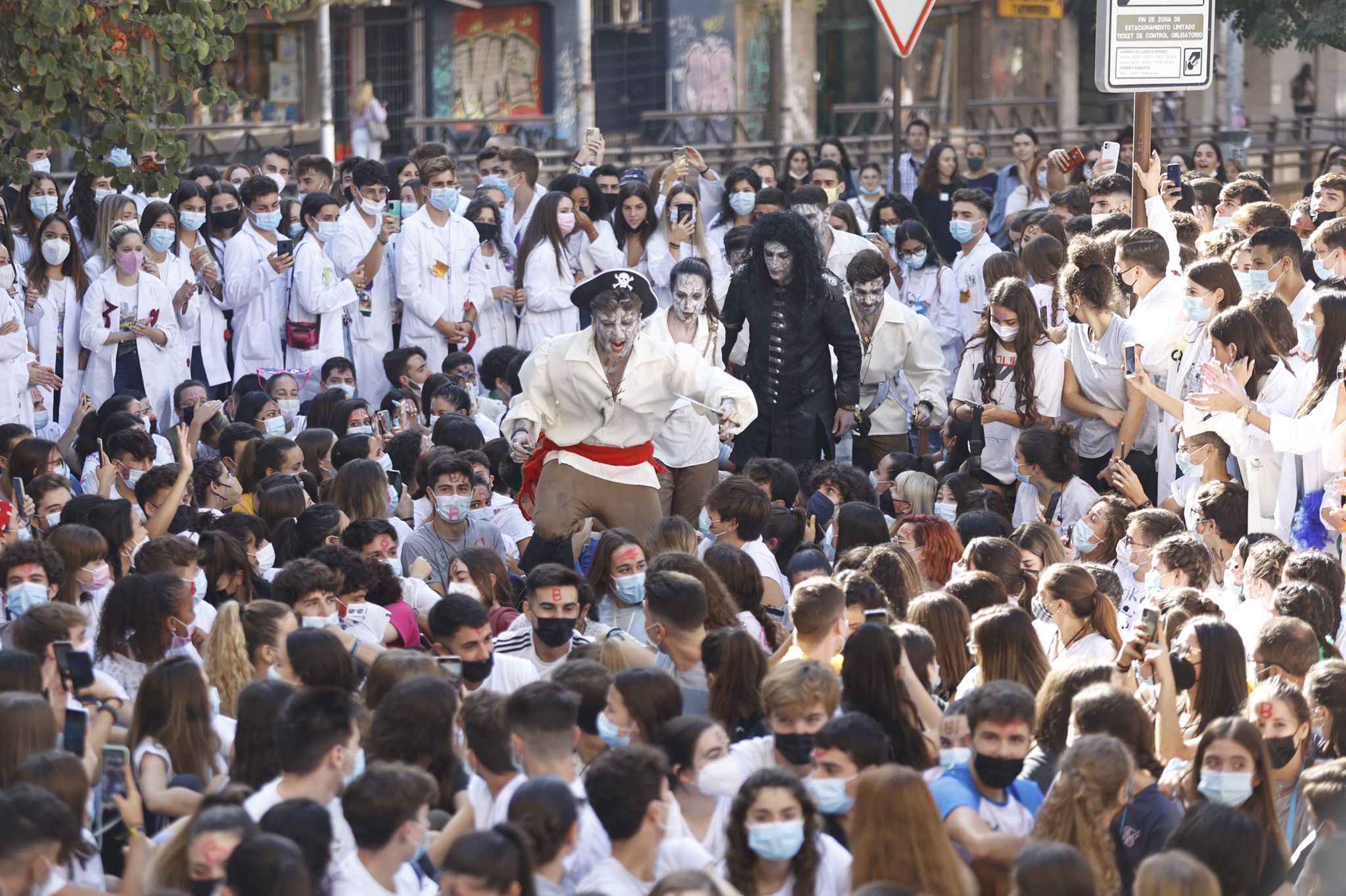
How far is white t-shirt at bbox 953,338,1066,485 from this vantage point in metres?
8.83

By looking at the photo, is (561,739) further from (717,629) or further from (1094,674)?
(1094,674)

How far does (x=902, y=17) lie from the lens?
1016cm

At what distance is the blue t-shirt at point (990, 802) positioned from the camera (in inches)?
188

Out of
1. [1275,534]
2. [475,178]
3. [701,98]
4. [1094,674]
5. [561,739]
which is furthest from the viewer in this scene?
[701,98]

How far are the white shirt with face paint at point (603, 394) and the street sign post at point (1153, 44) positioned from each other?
7.03ft

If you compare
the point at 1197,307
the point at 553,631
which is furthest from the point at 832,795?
the point at 1197,307

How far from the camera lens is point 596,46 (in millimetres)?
26844

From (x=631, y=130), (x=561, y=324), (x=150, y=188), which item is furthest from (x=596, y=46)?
(x=150, y=188)

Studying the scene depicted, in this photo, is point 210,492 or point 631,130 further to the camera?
point 631,130

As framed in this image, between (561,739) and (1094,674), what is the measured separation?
153cm

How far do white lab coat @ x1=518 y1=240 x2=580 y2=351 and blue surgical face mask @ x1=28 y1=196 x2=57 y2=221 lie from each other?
2.77m

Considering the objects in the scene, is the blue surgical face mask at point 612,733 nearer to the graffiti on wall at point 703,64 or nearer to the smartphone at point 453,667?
the smartphone at point 453,667

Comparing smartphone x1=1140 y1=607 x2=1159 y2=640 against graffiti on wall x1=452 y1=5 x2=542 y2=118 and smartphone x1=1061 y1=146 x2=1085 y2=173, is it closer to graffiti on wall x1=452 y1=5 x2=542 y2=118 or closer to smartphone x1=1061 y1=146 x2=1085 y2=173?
smartphone x1=1061 y1=146 x2=1085 y2=173

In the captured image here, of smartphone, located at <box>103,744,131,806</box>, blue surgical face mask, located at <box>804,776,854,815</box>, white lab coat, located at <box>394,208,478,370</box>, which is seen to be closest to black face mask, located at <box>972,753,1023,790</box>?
blue surgical face mask, located at <box>804,776,854,815</box>
